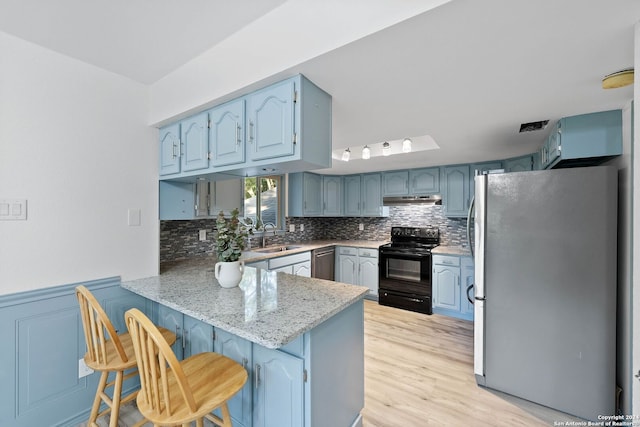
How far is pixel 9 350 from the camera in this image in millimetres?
1497

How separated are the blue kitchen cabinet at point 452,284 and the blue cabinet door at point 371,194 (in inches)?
49.7

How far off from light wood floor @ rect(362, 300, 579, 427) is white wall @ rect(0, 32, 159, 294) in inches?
81.4

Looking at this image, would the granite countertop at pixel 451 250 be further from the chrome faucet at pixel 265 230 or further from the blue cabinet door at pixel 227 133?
the blue cabinet door at pixel 227 133

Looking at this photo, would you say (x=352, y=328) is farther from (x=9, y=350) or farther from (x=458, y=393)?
(x=9, y=350)

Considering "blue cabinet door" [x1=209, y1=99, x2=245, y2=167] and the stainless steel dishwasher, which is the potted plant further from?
the stainless steel dishwasher

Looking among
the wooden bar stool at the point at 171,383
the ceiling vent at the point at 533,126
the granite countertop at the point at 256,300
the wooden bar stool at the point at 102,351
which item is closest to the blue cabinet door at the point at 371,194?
the ceiling vent at the point at 533,126


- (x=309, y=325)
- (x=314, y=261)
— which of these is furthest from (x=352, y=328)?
(x=314, y=261)

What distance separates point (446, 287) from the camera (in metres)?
3.58

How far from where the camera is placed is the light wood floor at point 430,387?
1.80m

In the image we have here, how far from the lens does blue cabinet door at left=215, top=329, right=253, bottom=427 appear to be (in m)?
1.47

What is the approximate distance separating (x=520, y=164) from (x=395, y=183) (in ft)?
5.36

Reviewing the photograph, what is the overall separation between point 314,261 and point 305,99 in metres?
2.97

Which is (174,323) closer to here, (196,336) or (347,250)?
(196,336)

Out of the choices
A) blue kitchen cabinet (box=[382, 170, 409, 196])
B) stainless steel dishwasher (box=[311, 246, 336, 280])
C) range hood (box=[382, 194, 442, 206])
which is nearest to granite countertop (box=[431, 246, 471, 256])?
range hood (box=[382, 194, 442, 206])
